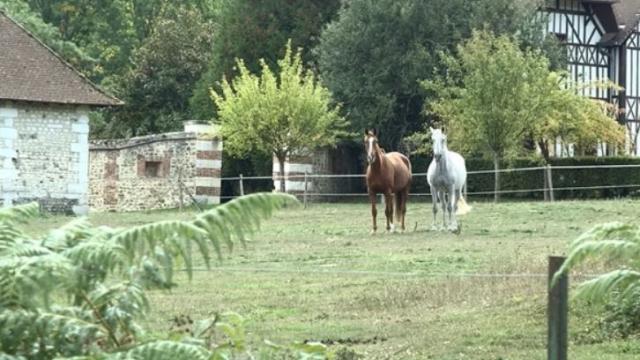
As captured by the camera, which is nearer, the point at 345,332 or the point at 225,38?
the point at 345,332

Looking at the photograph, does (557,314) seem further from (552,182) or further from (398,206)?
(552,182)

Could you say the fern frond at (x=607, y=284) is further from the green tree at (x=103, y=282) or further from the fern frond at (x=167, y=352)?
the fern frond at (x=167, y=352)

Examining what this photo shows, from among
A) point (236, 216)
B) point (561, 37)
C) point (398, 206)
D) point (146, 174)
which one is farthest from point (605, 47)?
point (236, 216)

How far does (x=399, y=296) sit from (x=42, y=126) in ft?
82.6

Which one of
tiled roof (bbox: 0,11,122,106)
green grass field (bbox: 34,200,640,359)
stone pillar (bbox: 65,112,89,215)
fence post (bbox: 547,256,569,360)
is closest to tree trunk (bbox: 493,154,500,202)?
tiled roof (bbox: 0,11,122,106)

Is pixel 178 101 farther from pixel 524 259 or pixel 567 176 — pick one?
pixel 524 259

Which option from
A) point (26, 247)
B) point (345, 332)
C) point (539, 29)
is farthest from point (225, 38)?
point (26, 247)

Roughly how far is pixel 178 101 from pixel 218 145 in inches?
581

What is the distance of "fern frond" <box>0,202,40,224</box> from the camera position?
237 inches

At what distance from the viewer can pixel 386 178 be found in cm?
2709

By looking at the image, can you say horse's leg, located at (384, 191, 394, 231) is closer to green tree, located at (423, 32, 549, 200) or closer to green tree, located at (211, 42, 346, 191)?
green tree, located at (423, 32, 549, 200)

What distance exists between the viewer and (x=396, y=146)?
161ft

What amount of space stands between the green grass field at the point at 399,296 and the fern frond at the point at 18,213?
7.79ft

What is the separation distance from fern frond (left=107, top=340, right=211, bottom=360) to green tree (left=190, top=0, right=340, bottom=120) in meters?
46.8
